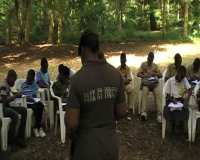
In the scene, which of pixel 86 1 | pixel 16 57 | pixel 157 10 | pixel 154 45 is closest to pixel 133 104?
pixel 16 57

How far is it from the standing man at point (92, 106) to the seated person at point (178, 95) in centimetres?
419

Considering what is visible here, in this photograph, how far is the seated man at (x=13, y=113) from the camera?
7.46m

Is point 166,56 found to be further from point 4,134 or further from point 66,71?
point 4,134

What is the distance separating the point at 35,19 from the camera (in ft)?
74.2

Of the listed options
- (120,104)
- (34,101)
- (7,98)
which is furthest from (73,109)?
(34,101)

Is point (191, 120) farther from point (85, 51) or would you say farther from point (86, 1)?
point (86, 1)

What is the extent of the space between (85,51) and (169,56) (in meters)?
12.1

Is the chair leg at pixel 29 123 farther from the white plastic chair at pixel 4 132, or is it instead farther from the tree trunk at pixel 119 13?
the tree trunk at pixel 119 13

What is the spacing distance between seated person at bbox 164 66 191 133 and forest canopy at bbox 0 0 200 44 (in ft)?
34.2

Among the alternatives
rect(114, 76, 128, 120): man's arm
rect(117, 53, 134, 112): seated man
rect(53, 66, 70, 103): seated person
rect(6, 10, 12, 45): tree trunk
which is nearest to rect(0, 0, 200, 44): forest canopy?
rect(6, 10, 12, 45): tree trunk

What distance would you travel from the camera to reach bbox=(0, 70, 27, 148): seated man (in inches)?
294

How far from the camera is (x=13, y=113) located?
24.6 feet

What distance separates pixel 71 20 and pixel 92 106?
57.6ft

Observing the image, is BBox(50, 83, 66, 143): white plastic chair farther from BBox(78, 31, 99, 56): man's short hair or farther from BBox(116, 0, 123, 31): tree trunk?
BBox(116, 0, 123, 31): tree trunk
